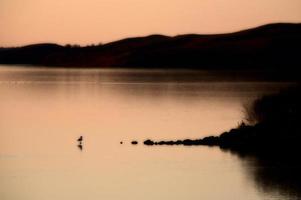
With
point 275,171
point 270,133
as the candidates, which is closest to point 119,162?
point 275,171

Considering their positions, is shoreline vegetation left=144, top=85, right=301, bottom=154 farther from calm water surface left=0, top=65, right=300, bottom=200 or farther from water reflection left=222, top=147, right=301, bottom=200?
calm water surface left=0, top=65, right=300, bottom=200

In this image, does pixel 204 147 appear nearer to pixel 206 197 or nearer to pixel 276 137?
pixel 276 137

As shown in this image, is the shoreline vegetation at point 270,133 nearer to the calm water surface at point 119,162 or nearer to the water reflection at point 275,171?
the water reflection at point 275,171

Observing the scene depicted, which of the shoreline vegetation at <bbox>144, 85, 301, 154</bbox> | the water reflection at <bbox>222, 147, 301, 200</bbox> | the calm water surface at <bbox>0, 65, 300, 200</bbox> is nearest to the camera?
the calm water surface at <bbox>0, 65, 300, 200</bbox>

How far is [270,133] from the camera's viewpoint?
3005cm

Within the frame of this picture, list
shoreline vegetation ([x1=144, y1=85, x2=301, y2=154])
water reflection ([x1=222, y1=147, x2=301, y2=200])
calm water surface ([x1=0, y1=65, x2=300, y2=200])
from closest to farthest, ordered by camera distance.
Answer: calm water surface ([x1=0, y1=65, x2=300, y2=200]) < water reflection ([x1=222, y1=147, x2=301, y2=200]) < shoreline vegetation ([x1=144, y1=85, x2=301, y2=154])

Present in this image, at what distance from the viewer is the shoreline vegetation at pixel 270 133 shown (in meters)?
29.5

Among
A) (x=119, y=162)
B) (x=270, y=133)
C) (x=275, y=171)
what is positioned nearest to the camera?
(x=275, y=171)

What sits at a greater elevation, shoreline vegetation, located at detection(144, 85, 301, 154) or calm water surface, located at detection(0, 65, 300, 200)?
shoreline vegetation, located at detection(144, 85, 301, 154)

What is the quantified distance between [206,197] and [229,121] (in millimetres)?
19493

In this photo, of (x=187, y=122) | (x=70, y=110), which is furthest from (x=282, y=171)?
(x=70, y=110)

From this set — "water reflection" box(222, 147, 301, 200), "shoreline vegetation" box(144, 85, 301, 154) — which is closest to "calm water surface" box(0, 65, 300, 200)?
"water reflection" box(222, 147, 301, 200)

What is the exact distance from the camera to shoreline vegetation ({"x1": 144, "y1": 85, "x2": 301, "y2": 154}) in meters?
29.5

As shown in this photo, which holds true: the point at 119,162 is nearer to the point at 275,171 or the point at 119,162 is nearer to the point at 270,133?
the point at 275,171
